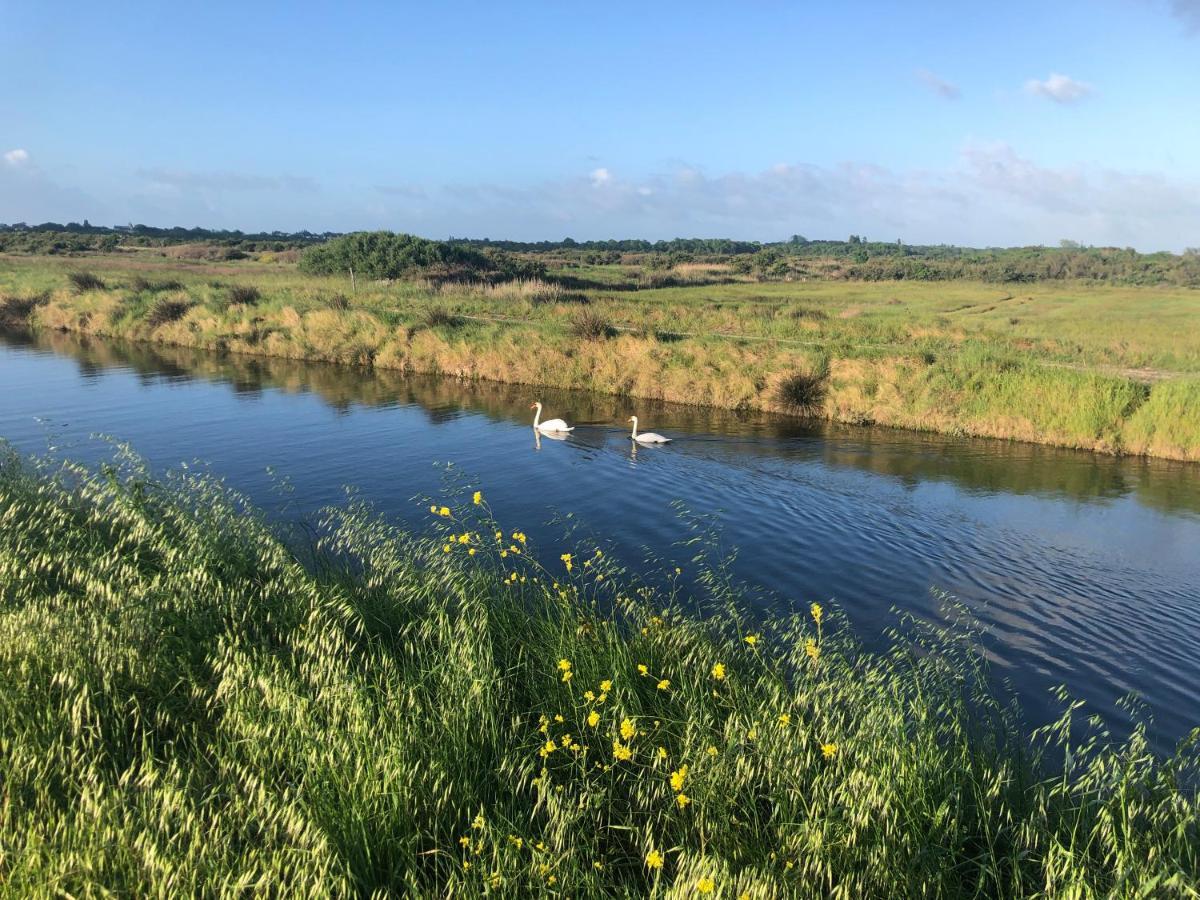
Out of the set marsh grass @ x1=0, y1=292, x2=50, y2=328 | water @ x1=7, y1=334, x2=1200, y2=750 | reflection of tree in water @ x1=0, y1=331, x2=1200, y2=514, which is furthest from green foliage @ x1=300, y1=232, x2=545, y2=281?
water @ x1=7, y1=334, x2=1200, y2=750

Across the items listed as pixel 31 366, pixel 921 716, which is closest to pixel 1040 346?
pixel 921 716

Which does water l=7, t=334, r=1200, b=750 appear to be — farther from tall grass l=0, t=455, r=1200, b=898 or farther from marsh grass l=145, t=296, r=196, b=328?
marsh grass l=145, t=296, r=196, b=328

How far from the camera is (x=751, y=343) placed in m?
32.0

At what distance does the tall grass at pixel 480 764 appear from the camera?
14.4 ft

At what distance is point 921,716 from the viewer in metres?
6.02

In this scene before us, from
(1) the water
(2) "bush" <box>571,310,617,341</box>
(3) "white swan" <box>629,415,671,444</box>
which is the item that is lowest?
(1) the water

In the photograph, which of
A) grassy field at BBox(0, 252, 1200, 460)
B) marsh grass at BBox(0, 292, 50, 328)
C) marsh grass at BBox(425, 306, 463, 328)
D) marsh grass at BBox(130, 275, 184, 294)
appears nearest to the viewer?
grassy field at BBox(0, 252, 1200, 460)

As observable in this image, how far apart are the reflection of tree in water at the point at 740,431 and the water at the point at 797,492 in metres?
0.11

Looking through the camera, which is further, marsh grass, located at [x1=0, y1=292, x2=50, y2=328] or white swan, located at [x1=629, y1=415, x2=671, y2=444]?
marsh grass, located at [x1=0, y1=292, x2=50, y2=328]

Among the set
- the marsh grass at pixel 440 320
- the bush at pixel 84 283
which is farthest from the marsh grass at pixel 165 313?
the marsh grass at pixel 440 320

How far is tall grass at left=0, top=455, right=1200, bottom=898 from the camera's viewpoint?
14.4 feet

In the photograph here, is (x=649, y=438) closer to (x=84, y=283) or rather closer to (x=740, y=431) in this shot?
(x=740, y=431)

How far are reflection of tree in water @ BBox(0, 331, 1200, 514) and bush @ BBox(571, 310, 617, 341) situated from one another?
11.6ft

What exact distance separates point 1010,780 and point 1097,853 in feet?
2.13
